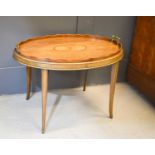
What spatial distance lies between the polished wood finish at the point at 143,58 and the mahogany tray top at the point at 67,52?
372 millimetres

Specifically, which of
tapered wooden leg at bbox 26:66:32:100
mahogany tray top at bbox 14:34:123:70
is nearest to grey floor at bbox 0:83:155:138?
tapered wooden leg at bbox 26:66:32:100

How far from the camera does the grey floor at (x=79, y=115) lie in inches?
58.5

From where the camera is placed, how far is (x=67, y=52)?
141 cm

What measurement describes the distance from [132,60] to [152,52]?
0.31 m

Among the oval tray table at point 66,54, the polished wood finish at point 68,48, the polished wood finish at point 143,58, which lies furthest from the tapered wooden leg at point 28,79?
the polished wood finish at point 143,58

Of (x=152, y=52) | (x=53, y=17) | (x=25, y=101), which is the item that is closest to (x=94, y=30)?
(x=53, y=17)

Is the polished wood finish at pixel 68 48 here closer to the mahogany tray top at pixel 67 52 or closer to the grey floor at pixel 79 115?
the mahogany tray top at pixel 67 52

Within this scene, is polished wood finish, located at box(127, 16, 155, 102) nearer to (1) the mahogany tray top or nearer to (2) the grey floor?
(2) the grey floor

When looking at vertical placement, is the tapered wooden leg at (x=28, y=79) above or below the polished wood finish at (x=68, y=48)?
below

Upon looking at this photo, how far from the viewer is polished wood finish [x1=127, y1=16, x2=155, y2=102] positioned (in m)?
1.81

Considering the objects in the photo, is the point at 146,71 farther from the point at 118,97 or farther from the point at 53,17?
the point at 53,17

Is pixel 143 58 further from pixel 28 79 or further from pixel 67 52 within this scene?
pixel 28 79

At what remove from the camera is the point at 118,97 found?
6.36 ft

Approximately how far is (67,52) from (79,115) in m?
0.48
